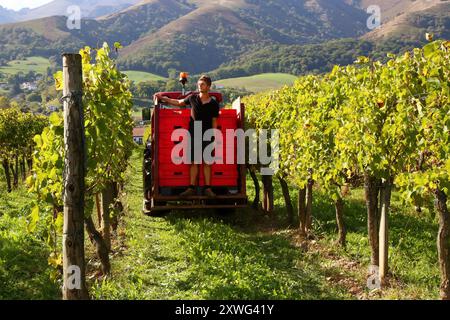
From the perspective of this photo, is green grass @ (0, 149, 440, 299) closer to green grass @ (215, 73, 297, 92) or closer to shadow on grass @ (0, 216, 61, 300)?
shadow on grass @ (0, 216, 61, 300)

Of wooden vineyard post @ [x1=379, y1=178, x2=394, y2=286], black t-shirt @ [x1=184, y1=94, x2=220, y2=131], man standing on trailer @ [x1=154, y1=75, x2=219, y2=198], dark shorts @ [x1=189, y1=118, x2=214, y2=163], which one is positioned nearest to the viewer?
wooden vineyard post @ [x1=379, y1=178, x2=394, y2=286]

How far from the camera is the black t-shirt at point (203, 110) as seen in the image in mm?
9297

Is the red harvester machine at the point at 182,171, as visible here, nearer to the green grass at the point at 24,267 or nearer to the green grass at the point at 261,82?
the green grass at the point at 24,267

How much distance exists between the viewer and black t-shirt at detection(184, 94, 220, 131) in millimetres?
9297

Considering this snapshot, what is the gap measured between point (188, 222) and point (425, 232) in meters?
5.03

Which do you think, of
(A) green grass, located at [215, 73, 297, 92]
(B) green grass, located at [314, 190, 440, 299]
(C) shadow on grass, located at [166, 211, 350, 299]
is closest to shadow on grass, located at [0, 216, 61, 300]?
(C) shadow on grass, located at [166, 211, 350, 299]

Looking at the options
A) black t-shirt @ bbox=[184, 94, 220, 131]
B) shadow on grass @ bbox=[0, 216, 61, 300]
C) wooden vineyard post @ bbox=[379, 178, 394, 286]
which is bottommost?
shadow on grass @ bbox=[0, 216, 61, 300]

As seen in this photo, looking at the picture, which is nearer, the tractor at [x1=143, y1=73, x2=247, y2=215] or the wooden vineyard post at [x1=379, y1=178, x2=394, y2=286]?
the wooden vineyard post at [x1=379, y1=178, x2=394, y2=286]

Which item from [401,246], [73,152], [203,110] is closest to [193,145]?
[203,110]

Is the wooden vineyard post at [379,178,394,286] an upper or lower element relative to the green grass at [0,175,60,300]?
upper

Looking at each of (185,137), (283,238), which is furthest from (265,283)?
(185,137)

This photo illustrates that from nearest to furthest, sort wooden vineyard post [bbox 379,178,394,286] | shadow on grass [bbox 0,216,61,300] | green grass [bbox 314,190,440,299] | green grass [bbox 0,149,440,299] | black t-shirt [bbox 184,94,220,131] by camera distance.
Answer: green grass [bbox 0,149,440,299] < green grass [bbox 314,190,440,299] < shadow on grass [bbox 0,216,61,300] < wooden vineyard post [bbox 379,178,394,286] < black t-shirt [bbox 184,94,220,131]

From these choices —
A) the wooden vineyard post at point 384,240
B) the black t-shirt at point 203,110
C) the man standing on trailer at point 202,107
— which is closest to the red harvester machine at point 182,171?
the man standing on trailer at point 202,107
